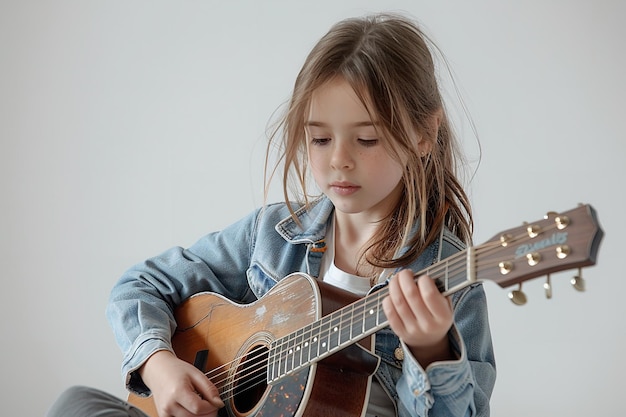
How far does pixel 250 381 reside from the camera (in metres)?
1.30

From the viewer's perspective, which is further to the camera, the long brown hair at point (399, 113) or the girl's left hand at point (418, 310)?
the long brown hair at point (399, 113)

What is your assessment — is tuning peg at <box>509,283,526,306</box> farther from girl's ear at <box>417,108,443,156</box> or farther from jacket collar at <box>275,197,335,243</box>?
jacket collar at <box>275,197,335,243</box>

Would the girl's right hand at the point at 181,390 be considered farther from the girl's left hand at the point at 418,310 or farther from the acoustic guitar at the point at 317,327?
the girl's left hand at the point at 418,310

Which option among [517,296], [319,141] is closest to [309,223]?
[319,141]

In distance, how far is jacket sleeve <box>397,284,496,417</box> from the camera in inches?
43.6

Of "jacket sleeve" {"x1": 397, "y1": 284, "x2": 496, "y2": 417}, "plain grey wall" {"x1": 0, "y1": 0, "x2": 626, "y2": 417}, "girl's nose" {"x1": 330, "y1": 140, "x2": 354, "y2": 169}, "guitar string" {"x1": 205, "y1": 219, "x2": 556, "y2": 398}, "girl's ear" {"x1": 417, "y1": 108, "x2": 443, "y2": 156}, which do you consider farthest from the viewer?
"plain grey wall" {"x1": 0, "y1": 0, "x2": 626, "y2": 417}

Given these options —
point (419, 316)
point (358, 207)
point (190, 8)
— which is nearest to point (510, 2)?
point (190, 8)

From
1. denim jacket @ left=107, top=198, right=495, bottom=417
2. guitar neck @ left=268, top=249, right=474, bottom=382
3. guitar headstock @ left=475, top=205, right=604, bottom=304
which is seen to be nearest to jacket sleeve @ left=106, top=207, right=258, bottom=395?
denim jacket @ left=107, top=198, right=495, bottom=417

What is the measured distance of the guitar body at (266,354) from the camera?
1198mm

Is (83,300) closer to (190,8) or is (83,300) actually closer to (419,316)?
(190,8)

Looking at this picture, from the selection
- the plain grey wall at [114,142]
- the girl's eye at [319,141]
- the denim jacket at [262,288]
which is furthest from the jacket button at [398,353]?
the plain grey wall at [114,142]

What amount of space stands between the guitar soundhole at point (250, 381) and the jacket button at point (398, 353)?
20cm

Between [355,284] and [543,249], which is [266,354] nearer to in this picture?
[355,284]

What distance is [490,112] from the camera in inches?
84.6
